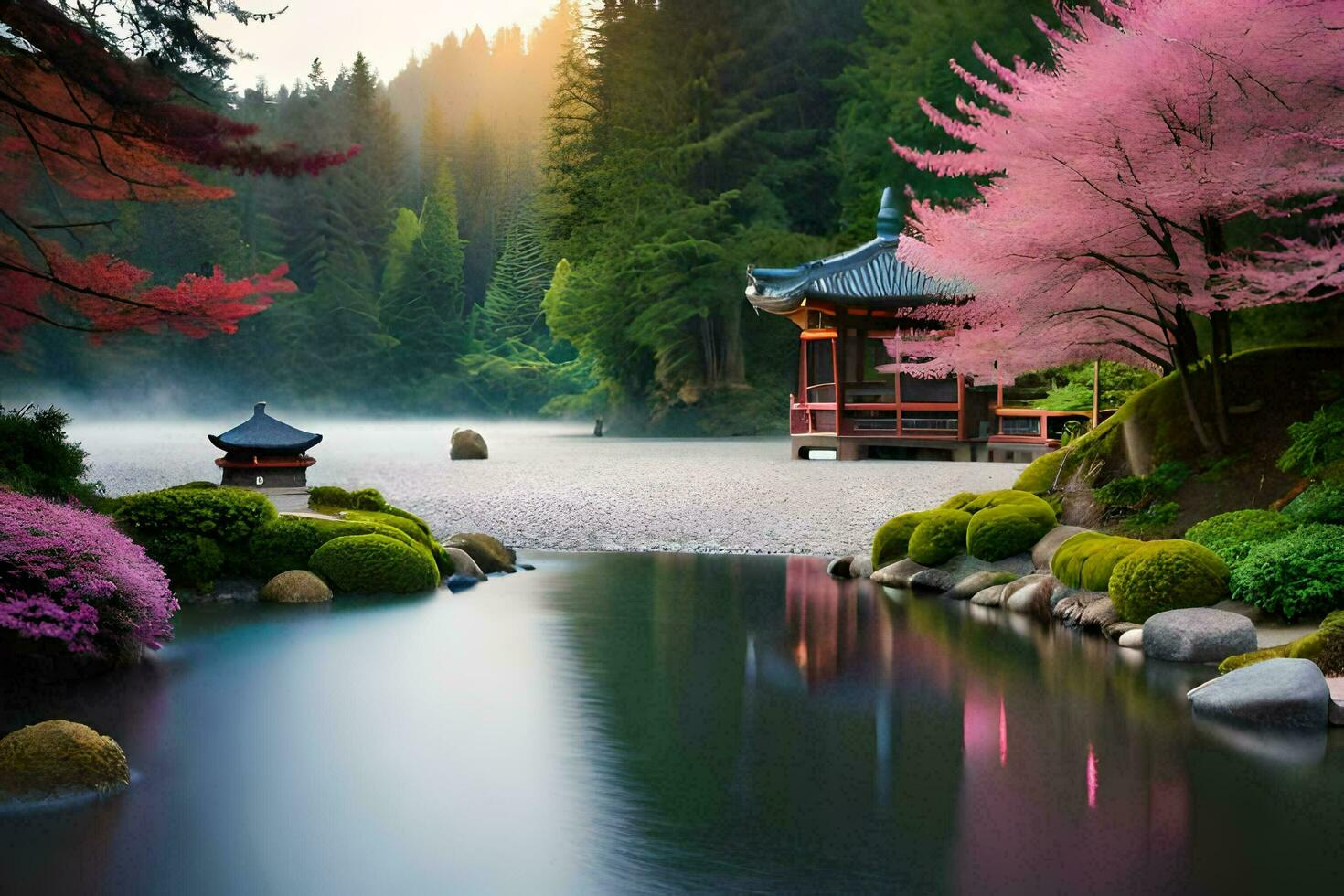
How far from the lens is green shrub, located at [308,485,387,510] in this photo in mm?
13484

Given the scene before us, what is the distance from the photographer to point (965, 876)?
4.54 metres

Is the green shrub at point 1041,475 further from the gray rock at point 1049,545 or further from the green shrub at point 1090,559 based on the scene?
the green shrub at point 1090,559

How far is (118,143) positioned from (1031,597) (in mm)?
8472

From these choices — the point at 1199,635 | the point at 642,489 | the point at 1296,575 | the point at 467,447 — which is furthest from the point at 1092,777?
the point at 467,447

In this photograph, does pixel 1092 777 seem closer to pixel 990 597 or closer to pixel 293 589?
pixel 990 597

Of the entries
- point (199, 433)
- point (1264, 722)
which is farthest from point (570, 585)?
point (199, 433)

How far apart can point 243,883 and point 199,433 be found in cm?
3852

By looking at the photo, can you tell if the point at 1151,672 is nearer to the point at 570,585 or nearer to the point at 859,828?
the point at 859,828

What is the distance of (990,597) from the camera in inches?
442

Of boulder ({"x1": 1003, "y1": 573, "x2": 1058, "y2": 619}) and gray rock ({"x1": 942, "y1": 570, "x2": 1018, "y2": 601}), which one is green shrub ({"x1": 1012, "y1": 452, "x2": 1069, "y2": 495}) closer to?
gray rock ({"x1": 942, "y1": 570, "x2": 1018, "y2": 601})

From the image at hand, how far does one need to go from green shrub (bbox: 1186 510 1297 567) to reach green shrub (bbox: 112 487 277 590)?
7.88m

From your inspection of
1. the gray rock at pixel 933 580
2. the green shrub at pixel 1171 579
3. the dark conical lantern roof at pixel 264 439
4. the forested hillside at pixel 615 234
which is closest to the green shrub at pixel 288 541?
the dark conical lantern roof at pixel 264 439

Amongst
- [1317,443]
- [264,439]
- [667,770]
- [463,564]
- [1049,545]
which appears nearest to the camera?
[667,770]

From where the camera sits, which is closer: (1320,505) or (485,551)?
(1320,505)
